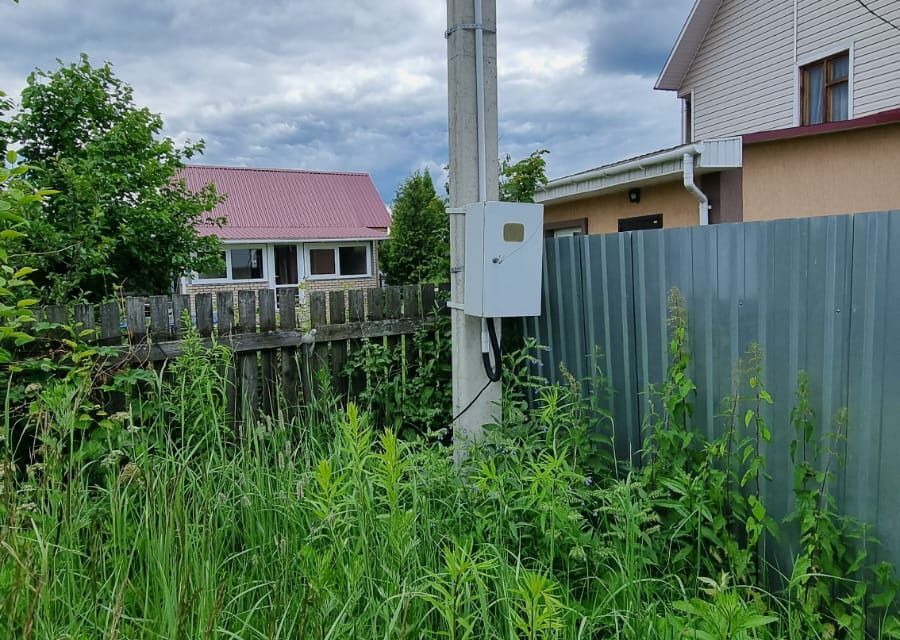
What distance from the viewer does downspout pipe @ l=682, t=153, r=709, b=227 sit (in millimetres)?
6691

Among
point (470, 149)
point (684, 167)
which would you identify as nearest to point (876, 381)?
point (470, 149)

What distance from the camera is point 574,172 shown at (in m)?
8.81

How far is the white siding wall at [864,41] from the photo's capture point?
803cm

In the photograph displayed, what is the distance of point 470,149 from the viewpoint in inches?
116

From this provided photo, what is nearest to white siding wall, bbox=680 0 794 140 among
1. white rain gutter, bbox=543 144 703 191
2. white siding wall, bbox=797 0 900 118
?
white siding wall, bbox=797 0 900 118

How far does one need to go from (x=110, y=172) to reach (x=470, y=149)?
3.31 meters

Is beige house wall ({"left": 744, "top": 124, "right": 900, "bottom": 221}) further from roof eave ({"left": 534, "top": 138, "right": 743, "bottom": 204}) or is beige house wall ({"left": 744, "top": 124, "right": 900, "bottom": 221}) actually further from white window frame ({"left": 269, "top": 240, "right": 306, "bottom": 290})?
white window frame ({"left": 269, "top": 240, "right": 306, "bottom": 290})

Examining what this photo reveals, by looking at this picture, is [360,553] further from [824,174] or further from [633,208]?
[633,208]

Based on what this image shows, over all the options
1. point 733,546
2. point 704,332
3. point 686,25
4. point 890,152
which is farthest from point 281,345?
point 686,25

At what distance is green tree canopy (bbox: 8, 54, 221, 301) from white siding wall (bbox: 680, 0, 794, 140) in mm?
9419

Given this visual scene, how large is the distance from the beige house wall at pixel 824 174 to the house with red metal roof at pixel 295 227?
12979 mm

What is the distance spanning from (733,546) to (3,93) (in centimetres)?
295

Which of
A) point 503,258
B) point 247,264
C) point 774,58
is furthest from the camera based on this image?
point 247,264

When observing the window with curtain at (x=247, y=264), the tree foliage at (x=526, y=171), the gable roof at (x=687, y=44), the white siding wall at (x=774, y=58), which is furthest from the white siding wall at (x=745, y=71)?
the window with curtain at (x=247, y=264)
